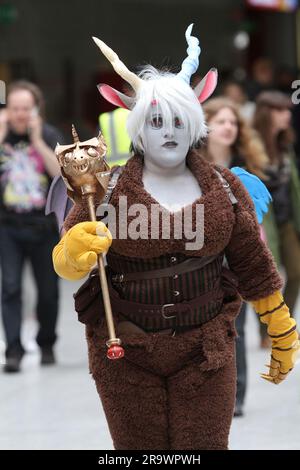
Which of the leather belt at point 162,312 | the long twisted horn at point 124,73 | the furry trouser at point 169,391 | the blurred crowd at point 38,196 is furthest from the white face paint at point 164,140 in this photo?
the blurred crowd at point 38,196

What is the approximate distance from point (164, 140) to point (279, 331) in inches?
32.5

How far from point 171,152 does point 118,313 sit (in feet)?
1.99

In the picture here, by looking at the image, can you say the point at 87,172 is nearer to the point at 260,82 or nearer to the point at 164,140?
the point at 164,140

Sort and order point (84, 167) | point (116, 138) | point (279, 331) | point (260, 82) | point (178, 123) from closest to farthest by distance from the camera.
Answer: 1. point (84, 167)
2. point (178, 123)
3. point (279, 331)
4. point (116, 138)
5. point (260, 82)

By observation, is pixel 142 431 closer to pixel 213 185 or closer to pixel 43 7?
pixel 213 185

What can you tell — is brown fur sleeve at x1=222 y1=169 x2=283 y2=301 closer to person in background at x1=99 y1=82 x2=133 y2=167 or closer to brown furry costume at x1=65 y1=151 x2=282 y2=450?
brown furry costume at x1=65 y1=151 x2=282 y2=450

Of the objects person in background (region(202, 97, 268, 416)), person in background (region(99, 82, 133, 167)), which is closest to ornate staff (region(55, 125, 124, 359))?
person in background (region(99, 82, 133, 167))

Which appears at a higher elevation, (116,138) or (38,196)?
(116,138)

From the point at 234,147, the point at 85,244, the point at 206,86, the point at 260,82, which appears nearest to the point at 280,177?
the point at 234,147

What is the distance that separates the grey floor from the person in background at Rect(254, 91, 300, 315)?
2.84 feet

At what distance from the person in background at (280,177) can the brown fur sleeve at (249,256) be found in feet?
11.7

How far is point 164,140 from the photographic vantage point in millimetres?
4062
